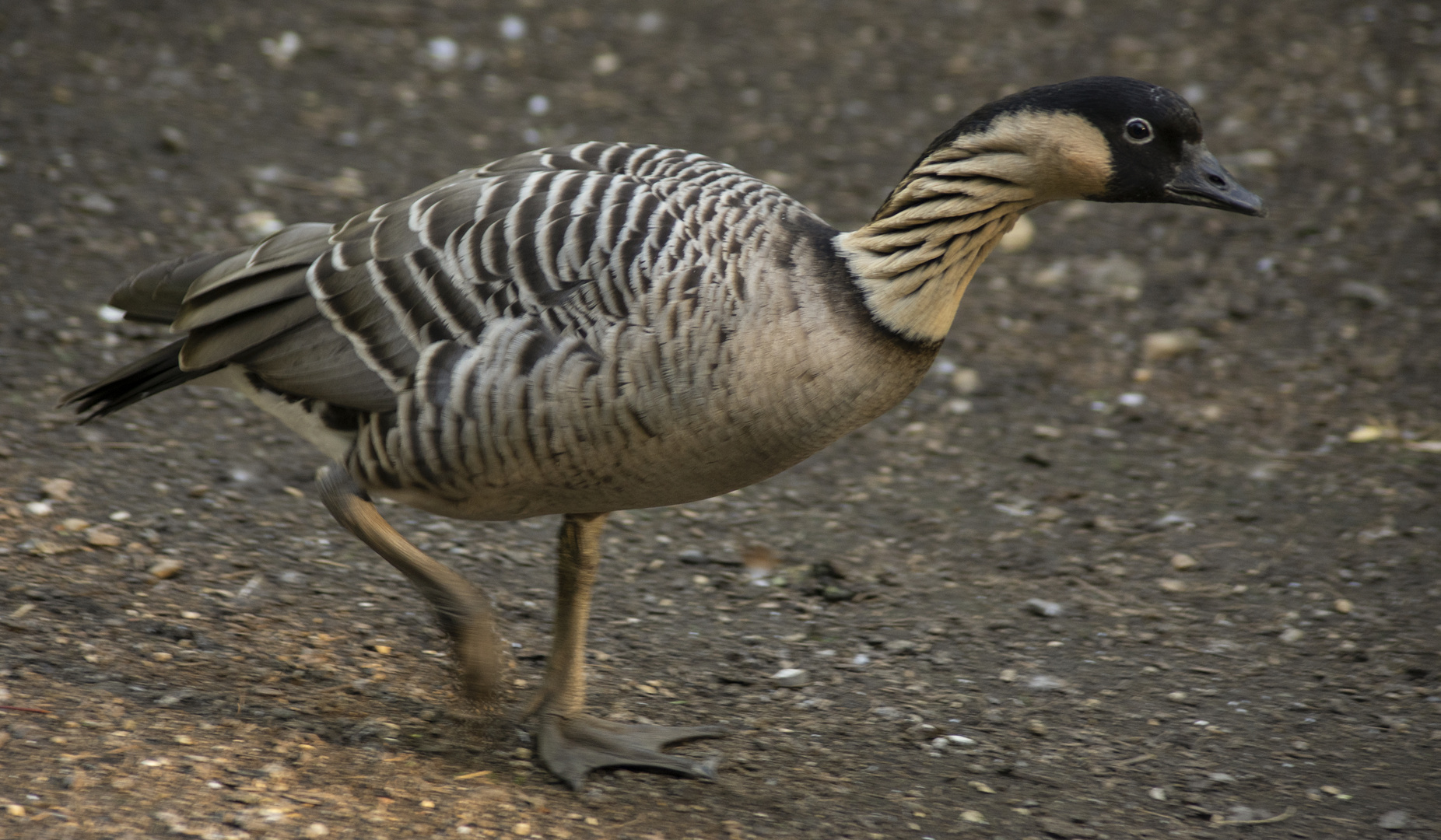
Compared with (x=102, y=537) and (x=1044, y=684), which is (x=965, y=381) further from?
(x=102, y=537)

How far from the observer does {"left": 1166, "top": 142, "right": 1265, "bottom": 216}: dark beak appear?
135 inches

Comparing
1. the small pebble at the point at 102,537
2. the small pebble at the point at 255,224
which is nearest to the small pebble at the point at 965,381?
the small pebble at the point at 255,224

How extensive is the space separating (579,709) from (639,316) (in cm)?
135

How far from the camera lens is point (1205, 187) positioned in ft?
11.3

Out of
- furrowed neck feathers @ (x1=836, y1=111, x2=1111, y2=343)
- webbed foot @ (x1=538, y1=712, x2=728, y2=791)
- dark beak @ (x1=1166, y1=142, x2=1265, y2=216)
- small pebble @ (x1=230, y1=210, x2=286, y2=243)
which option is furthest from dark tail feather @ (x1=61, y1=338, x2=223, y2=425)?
dark beak @ (x1=1166, y1=142, x2=1265, y2=216)

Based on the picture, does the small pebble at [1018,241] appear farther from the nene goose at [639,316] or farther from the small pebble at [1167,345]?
the nene goose at [639,316]

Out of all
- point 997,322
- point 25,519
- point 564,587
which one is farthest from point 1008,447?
point 25,519

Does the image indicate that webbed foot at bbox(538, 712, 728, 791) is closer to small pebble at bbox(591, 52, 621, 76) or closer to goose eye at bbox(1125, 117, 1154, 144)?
goose eye at bbox(1125, 117, 1154, 144)

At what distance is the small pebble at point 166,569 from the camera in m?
4.46

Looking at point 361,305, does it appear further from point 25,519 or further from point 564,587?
point 25,519

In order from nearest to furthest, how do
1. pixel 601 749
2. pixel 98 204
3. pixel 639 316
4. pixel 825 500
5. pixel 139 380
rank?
pixel 639 316 < pixel 601 749 < pixel 139 380 < pixel 825 500 < pixel 98 204

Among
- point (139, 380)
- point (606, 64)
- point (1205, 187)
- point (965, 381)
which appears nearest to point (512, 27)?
point (606, 64)

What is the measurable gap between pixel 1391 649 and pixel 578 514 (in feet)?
10.1

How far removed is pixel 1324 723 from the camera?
4.31 meters
